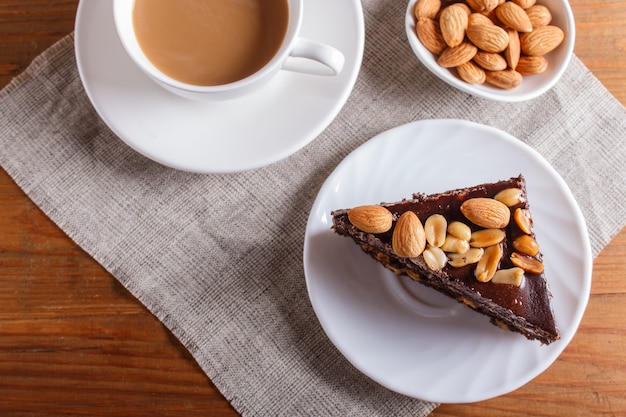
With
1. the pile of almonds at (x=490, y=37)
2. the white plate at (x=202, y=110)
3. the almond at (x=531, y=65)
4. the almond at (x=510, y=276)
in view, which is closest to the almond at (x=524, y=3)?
the pile of almonds at (x=490, y=37)

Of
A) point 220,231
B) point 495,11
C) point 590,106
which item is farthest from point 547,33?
point 220,231

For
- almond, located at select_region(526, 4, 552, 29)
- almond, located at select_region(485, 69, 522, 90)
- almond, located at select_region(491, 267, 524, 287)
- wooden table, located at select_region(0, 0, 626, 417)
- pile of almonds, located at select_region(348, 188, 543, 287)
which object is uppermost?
almond, located at select_region(526, 4, 552, 29)

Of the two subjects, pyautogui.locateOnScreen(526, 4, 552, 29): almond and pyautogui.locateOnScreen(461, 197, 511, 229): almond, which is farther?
pyautogui.locateOnScreen(526, 4, 552, 29): almond

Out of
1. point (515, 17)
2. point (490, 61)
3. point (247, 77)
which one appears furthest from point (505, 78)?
point (247, 77)

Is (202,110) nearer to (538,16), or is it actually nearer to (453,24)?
(453,24)

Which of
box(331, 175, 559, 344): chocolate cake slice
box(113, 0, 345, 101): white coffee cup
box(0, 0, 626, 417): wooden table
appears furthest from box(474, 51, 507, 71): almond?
box(0, 0, 626, 417): wooden table

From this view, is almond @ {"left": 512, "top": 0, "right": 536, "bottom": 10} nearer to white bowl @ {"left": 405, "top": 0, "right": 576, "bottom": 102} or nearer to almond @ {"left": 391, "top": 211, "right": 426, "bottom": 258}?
white bowl @ {"left": 405, "top": 0, "right": 576, "bottom": 102}

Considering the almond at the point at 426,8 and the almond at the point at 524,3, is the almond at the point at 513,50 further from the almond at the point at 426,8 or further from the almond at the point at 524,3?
the almond at the point at 426,8

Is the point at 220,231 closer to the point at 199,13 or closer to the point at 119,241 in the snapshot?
the point at 119,241
